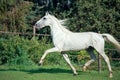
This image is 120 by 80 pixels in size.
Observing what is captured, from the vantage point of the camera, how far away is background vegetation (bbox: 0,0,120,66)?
1623 cm

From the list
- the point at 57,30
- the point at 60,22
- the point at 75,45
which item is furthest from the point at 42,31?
the point at 75,45

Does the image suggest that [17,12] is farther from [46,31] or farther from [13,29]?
[46,31]

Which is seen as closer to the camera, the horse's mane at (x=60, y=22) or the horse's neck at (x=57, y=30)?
the horse's neck at (x=57, y=30)

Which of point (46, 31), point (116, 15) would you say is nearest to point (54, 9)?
point (46, 31)

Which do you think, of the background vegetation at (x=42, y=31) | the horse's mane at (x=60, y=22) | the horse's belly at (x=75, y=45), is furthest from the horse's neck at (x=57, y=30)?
the background vegetation at (x=42, y=31)

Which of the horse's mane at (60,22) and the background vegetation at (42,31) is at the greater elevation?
the horse's mane at (60,22)

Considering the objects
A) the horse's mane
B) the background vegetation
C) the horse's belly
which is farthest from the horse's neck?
the background vegetation

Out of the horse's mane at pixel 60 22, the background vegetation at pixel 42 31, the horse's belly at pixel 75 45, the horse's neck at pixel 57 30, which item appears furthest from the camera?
the background vegetation at pixel 42 31

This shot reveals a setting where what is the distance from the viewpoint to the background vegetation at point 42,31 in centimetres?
1623

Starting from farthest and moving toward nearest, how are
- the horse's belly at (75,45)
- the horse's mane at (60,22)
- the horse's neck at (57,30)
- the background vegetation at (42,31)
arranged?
1. the background vegetation at (42,31)
2. the horse's mane at (60,22)
3. the horse's neck at (57,30)
4. the horse's belly at (75,45)

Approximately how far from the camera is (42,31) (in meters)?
27.8

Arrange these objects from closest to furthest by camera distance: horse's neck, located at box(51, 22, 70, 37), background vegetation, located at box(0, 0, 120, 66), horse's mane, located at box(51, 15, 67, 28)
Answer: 1. horse's neck, located at box(51, 22, 70, 37)
2. horse's mane, located at box(51, 15, 67, 28)
3. background vegetation, located at box(0, 0, 120, 66)

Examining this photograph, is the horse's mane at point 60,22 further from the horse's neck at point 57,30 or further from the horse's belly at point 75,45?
the horse's belly at point 75,45

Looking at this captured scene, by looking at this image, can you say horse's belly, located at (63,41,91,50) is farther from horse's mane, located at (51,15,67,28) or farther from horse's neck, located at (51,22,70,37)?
horse's mane, located at (51,15,67,28)
